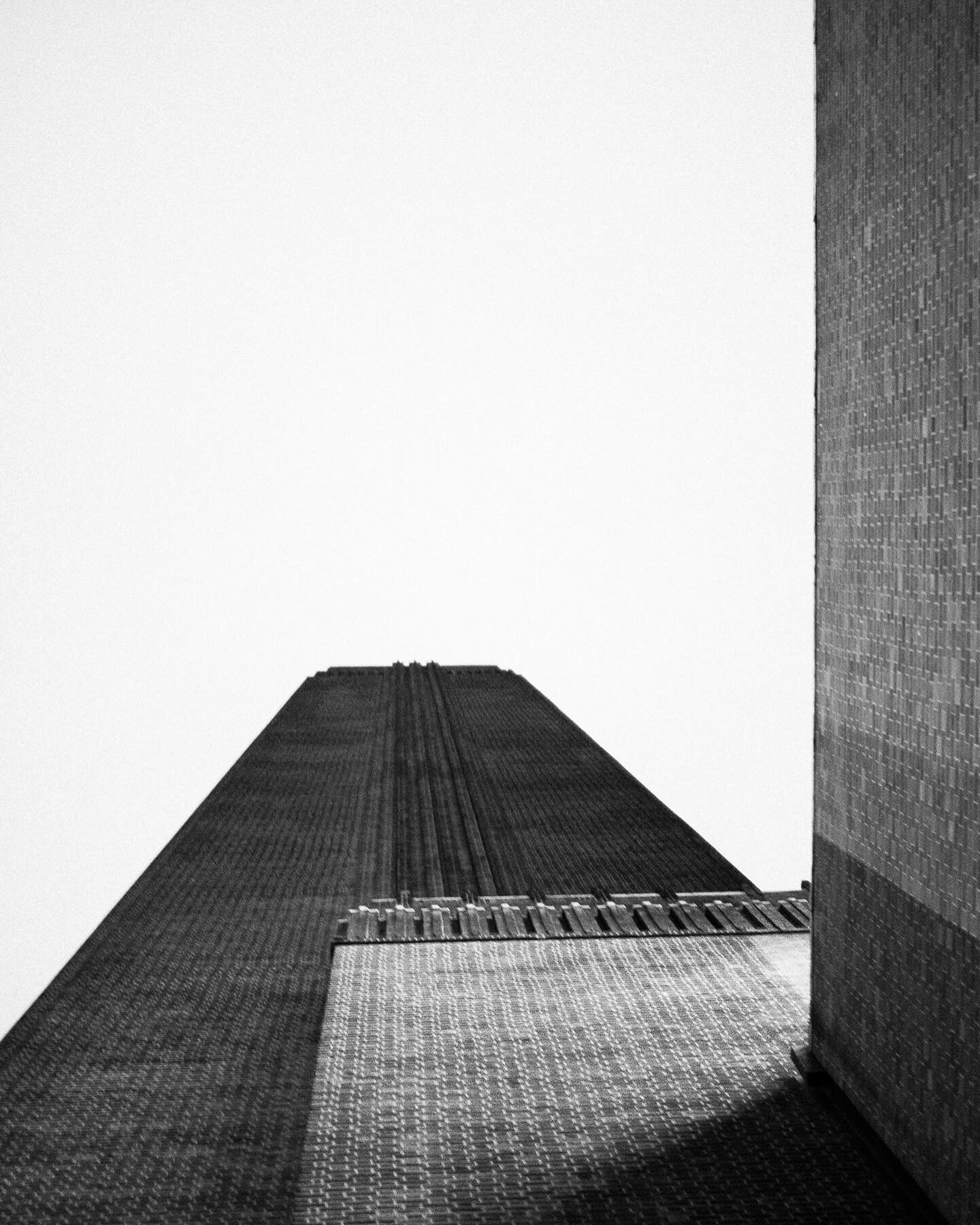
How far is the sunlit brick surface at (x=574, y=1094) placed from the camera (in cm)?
483

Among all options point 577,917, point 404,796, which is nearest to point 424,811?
point 404,796

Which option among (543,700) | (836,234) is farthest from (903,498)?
(543,700)

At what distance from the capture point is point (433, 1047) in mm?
5938

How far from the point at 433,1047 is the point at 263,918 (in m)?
3.45

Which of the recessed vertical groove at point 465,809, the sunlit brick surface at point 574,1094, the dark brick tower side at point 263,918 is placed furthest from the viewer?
the recessed vertical groove at point 465,809

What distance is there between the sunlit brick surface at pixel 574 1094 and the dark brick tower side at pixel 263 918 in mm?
541

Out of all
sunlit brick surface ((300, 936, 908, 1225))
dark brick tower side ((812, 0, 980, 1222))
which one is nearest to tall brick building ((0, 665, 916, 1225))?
sunlit brick surface ((300, 936, 908, 1225))

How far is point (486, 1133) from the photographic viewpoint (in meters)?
5.25

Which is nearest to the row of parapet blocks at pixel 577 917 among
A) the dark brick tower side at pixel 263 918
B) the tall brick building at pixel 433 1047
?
the tall brick building at pixel 433 1047

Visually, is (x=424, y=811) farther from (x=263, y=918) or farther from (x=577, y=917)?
(x=577, y=917)

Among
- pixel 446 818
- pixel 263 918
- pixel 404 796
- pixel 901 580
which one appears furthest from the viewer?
pixel 404 796

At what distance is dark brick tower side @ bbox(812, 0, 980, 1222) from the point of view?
421 centimetres

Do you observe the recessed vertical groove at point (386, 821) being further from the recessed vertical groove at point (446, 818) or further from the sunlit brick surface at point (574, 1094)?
the sunlit brick surface at point (574, 1094)

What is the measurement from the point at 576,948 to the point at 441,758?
7333 millimetres
